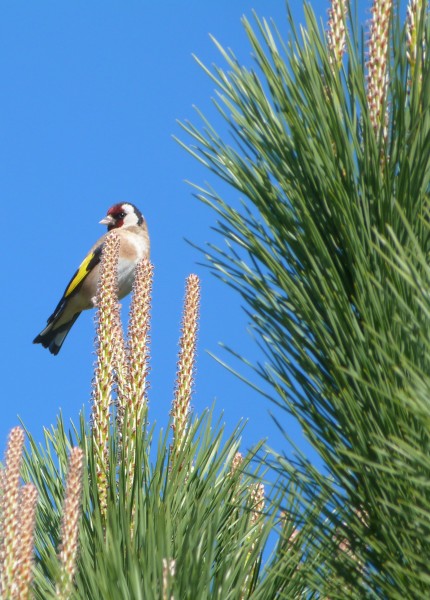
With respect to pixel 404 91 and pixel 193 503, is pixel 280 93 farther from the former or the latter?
pixel 193 503

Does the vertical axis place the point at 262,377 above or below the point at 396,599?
above

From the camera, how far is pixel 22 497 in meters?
1.44

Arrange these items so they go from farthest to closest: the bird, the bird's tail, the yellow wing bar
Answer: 1. the bird's tail
2. the yellow wing bar
3. the bird

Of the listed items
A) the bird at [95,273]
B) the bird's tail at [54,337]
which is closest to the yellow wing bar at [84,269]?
the bird at [95,273]

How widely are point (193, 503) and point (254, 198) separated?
827 millimetres

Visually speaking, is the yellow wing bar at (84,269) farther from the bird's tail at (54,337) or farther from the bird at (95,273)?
the bird's tail at (54,337)

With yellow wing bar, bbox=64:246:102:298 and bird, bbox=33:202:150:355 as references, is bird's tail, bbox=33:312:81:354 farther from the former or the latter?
yellow wing bar, bbox=64:246:102:298

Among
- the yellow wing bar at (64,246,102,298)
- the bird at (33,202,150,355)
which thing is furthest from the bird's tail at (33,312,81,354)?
the yellow wing bar at (64,246,102,298)

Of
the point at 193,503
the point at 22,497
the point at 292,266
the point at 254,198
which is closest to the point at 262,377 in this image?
the point at 292,266

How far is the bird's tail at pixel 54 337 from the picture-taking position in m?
10.5

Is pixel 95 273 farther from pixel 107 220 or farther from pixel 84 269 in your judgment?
pixel 107 220

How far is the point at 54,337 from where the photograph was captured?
10.6 m

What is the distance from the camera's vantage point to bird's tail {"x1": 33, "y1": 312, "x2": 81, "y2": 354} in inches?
415

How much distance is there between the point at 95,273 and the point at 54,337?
1.42m
